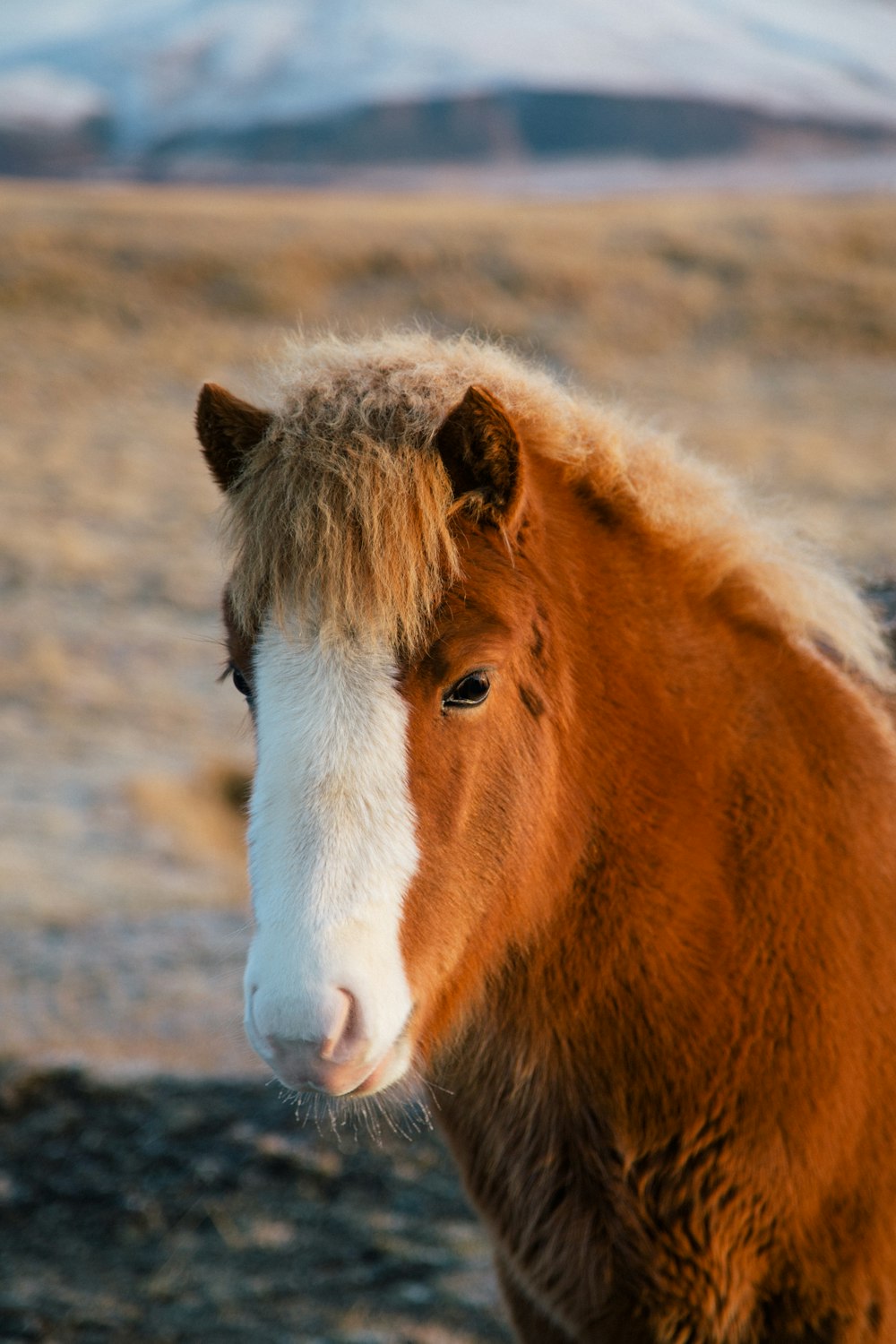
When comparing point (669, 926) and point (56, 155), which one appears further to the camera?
point (56, 155)

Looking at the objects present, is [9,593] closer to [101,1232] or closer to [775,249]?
[101,1232]

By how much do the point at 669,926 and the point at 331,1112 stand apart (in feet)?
2.40

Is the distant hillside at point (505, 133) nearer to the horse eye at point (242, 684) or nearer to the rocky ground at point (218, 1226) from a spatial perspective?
the rocky ground at point (218, 1226)

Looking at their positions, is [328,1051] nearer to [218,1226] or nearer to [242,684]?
[242,684]

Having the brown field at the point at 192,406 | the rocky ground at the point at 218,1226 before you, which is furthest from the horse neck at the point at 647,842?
the rocky ground at the point at 218,1226

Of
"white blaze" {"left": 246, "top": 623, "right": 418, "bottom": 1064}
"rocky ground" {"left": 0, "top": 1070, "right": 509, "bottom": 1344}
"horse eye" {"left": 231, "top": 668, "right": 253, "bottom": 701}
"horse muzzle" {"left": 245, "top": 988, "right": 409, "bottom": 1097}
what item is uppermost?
"horse eye" {"left": 231, "top": 668, "right": 253, "bottom": 701}

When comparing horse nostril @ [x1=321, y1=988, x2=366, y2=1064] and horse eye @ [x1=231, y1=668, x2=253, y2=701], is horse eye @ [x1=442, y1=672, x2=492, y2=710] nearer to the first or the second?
horse eye @ [x1=231, y1=668, x2=253, y2=701]

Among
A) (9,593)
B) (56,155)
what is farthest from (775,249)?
(9,593)

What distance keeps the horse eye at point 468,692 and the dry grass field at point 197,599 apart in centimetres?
65

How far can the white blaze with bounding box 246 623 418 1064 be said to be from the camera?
1700mm

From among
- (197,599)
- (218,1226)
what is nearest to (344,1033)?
(218,1226)

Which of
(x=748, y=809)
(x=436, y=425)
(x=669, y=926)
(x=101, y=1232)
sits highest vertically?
(x=436, y=425)

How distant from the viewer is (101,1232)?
3.88 metres

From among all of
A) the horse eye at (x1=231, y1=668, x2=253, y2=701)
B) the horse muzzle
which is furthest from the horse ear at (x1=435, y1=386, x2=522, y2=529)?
the horse muzzle
